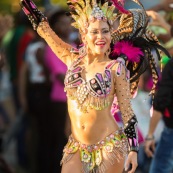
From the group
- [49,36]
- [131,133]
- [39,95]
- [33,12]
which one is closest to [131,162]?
[131,133]

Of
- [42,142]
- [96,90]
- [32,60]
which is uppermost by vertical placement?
[96,90]

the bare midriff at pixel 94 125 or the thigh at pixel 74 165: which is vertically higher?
the bare midriff at pixel 94 125

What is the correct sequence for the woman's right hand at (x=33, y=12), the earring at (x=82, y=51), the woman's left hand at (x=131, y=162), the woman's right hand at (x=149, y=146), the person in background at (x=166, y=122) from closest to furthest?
the woman's left hand at (x=131, y=162) → the earring at (x=82, y=51) → the woman's right hand at (x=33, y=12) → the person in background at (x=166, y=122) → the woman's right hand at (x=149, y=146)

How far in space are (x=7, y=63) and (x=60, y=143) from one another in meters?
2.06

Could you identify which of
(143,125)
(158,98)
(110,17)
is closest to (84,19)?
(110,17)

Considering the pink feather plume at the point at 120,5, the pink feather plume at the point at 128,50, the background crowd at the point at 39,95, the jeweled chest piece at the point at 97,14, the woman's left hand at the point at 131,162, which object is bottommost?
the background crowd at the point at 39,95

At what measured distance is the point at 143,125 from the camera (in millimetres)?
12109

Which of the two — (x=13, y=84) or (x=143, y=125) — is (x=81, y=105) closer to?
(x=143, y=125)

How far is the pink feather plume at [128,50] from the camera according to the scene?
9.50 m

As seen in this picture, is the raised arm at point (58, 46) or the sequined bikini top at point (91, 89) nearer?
the sequined bikini top at point (91, 89)

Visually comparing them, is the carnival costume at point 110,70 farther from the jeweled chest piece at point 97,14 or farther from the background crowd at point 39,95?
the background crowd at point 39,95

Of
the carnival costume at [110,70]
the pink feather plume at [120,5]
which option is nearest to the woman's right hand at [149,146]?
the carnival costume at [110,70]

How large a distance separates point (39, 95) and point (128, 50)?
405 centimetres

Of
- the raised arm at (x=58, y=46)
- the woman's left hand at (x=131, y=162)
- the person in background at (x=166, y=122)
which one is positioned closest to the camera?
the woman's left hand at (x=131, y=162)
